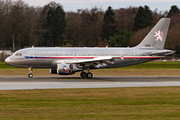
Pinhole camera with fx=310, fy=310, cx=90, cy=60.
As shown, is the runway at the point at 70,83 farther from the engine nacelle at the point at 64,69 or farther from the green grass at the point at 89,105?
the green grass at the point at 89,105

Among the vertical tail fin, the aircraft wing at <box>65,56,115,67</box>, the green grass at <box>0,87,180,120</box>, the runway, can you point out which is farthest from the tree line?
the green grass at <box>0,87,180,120</box>

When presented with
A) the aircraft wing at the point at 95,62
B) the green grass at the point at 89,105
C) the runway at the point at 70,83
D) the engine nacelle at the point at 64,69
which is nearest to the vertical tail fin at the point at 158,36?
the aircraft wing at the point at 95,62

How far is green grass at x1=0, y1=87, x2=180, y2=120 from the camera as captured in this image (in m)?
14.5

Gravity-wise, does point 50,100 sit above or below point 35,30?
below

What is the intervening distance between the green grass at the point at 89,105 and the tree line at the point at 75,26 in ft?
298

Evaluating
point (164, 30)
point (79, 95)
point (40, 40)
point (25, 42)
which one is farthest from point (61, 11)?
point (79, 95)

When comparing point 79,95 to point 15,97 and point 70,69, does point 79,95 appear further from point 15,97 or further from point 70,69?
point 70,69

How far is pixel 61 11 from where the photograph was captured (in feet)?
458

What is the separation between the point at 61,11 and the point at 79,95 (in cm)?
12092

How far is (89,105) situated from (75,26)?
428 feet

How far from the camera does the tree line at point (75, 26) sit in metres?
114

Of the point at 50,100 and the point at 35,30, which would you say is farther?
the point at 35,30

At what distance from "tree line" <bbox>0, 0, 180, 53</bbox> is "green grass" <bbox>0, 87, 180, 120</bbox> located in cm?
9092

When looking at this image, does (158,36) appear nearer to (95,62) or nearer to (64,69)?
(95,62)
